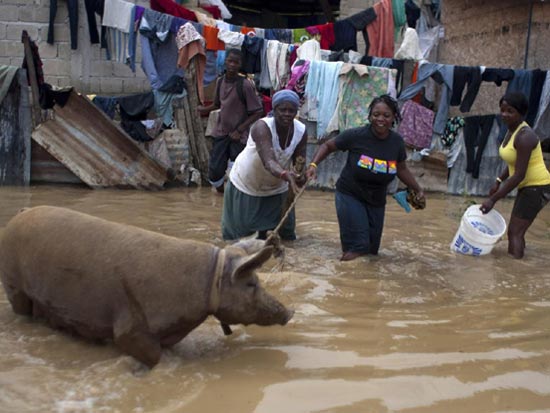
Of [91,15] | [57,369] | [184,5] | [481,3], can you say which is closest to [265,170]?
[57,369]

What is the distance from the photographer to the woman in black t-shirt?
17.0ft

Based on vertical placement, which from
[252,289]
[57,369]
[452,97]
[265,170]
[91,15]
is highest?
[91,15]

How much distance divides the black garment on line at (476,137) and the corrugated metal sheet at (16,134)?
678 centimetres

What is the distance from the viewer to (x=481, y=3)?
12.7 metres

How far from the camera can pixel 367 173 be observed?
524cm

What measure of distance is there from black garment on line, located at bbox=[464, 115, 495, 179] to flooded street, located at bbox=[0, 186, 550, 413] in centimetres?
502

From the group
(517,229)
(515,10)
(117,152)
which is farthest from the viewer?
(515,10)

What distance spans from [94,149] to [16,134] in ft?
3.61

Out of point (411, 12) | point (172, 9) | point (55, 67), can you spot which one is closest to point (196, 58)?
point (172, 9)

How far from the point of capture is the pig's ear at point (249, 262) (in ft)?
9.73

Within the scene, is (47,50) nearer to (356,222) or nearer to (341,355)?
(356,222)

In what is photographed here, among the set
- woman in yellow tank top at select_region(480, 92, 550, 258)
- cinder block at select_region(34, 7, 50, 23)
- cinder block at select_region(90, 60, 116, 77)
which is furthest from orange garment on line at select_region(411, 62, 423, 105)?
cinder block at select_region(34, 7, 50, 23)

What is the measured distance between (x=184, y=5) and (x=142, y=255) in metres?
10.0

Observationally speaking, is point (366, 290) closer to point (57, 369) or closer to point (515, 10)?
point (57, 369)
